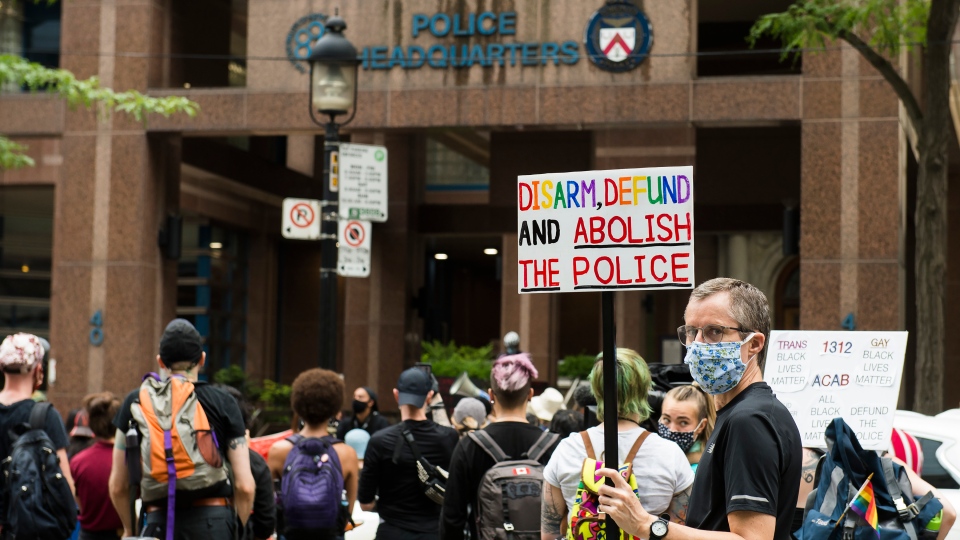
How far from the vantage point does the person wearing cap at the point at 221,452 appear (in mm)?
6930

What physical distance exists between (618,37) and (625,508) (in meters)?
16.5

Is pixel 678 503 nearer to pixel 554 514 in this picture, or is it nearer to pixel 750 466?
pixel 554 514

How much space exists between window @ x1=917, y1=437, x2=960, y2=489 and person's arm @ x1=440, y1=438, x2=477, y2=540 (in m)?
3.78

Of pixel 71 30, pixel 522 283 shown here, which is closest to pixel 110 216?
pixel 71 30

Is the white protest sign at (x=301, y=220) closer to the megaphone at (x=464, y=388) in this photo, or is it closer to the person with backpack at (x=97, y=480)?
the megaphone at (x=464, y=388)

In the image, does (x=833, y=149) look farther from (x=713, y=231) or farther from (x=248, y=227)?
(x=248, y=227)

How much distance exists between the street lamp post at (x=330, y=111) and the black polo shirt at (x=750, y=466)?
9.68m

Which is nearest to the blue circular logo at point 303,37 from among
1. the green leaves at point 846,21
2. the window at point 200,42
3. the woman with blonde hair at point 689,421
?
the window at point 200,42

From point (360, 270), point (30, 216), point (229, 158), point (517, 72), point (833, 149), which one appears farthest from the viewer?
point (30, 216)

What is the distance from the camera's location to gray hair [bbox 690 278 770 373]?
4070mm

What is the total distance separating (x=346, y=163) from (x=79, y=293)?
9.11 m

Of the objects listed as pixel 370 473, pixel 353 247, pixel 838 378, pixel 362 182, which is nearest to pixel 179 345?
pixel 370 473

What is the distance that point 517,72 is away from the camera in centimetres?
2005

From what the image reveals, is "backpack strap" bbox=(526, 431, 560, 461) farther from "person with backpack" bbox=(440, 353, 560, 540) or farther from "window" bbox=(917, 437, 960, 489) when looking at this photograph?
"window" bbox=(917, 437, 960, 489)
